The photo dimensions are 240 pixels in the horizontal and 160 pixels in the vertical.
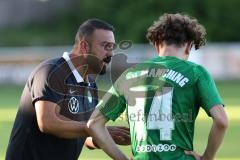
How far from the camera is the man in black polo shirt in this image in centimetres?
657

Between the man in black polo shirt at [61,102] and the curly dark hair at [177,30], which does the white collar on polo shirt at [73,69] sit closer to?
the man in black polo shirt at [61,102]

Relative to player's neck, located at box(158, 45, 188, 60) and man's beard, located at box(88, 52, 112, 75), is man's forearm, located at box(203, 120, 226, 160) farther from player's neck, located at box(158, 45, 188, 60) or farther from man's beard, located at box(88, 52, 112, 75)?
man's beard, located at box(88, 52, 112, 75)

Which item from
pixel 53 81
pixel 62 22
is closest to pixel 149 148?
pixel 53 81

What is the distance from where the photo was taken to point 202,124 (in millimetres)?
18562

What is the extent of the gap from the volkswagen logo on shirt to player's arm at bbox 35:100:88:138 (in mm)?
392

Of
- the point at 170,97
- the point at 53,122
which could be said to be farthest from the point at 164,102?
the point at 53,122

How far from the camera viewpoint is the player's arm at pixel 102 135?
6000mm

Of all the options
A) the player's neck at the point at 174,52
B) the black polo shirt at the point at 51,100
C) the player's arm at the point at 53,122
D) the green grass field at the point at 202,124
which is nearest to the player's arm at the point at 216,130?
the player's neck at the point at 174,52

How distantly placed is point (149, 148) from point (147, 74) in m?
0.51

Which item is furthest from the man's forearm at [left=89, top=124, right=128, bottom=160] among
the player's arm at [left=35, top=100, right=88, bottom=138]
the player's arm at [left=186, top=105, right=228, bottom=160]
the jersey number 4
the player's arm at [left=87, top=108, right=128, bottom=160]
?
the player's arm at [left=186, top=105, right=228, bottom=160]

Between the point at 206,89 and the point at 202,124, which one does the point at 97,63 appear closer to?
the point at 206,89

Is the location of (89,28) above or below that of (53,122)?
above

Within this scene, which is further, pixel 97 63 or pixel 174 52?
pixel 97 63

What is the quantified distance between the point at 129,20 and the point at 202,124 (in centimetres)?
3010
